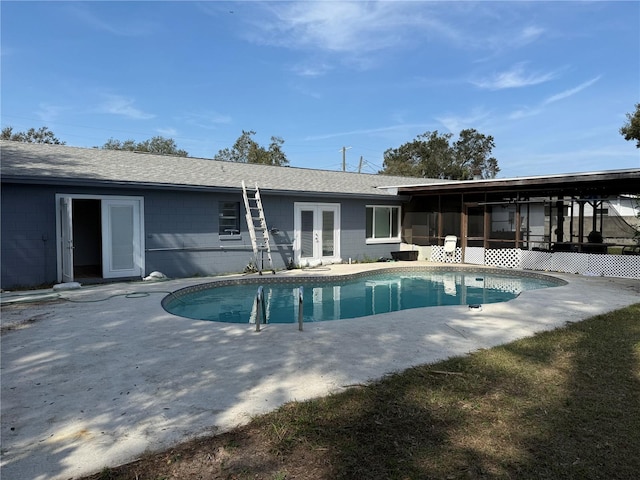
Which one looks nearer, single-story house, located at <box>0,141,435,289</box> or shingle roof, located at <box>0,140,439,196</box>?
single-story house, located at <box>0,141,435,289</box>

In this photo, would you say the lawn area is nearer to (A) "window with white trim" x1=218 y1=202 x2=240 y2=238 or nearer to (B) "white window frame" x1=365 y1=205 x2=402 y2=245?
(A) "window with white trim" x1=218 y1=202 x2=240 y2=238

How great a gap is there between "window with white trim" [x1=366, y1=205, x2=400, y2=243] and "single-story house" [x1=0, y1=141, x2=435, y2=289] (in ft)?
0.14

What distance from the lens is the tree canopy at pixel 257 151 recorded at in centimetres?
3891

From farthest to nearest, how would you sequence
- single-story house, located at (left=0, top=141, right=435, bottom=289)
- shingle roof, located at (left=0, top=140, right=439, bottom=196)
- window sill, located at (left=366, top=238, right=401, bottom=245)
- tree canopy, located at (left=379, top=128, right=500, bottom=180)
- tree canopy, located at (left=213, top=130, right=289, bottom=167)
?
1. tree canopy, located at (left=379, top=128, right=500, bottom=180)
2. tree canopy, located at (left=213, top=130, right=289, bottom=167)
3. window sill, located at (left=366, top=238, right=401, bottom=245)
4. shingle roof, located at (left=0, top=140, right=439, bottom=196)
5. single-story house, located at (left=0, top=141, right=435, bottom=289)

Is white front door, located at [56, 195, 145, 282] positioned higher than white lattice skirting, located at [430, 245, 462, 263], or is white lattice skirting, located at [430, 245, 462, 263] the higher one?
white front door, located at [56, 195, 145, 282]

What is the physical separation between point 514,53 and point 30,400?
19898 mm

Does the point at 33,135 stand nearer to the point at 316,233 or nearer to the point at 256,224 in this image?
the point at 256,224

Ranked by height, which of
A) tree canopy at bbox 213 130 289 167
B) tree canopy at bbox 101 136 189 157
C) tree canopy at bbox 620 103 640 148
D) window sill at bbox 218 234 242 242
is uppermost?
tree canopy at bbox 101 136 189 157

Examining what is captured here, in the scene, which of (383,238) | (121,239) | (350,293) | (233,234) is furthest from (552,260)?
(121,239)

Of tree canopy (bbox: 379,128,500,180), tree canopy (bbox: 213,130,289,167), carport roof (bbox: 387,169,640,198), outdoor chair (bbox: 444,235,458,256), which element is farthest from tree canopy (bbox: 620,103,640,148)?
tree canopy (bbox: 213,130,289,167)

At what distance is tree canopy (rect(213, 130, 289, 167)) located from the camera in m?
38.9

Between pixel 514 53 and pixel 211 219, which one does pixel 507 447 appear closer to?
pixel 211 219

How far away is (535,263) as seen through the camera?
1412 centimetres

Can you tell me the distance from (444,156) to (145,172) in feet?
143
